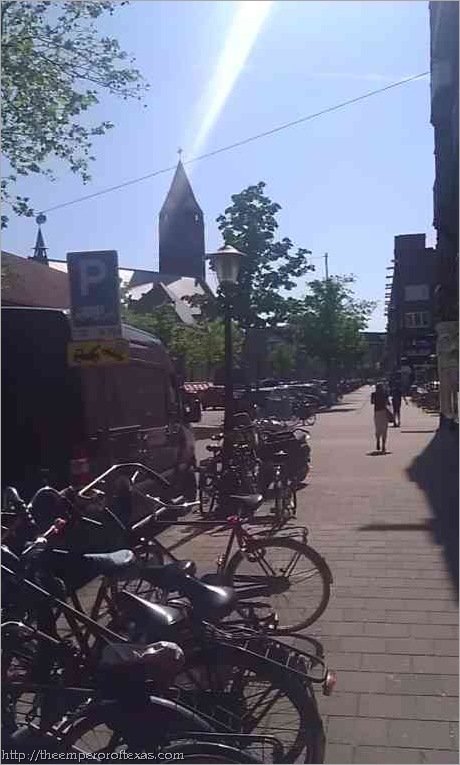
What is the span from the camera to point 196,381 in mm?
12094

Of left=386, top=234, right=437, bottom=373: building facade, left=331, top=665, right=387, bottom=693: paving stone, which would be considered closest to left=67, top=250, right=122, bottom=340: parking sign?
left=331, top=665, right=387, bottom=693: paving stone

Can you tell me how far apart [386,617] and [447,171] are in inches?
324

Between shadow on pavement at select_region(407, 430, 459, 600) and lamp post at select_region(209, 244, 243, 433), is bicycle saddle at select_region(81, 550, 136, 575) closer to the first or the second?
shadow on pavement at select_region(407, 430, 459, 600)

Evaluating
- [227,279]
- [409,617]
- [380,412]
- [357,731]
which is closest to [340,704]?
[357,731]

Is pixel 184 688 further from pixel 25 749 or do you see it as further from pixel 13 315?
pixel 13 315

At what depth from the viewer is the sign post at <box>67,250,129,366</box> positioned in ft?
18.5

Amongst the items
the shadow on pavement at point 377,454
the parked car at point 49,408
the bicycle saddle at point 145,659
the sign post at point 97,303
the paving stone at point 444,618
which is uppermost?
the sign post at point 97,303

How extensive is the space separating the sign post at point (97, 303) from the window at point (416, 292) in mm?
40815

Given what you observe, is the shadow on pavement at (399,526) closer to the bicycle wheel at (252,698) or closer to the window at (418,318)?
the bicycle wheel at (252,698)

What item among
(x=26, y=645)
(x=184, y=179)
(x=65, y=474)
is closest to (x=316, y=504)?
(x=65, y=474)

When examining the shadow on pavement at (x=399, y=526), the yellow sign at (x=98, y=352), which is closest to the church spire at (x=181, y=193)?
the yellow sign at (x=98, y=352)

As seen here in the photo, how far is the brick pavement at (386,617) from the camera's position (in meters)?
3.50

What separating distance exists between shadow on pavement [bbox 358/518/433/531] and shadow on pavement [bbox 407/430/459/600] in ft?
0.26

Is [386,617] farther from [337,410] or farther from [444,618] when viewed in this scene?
[337,410]
